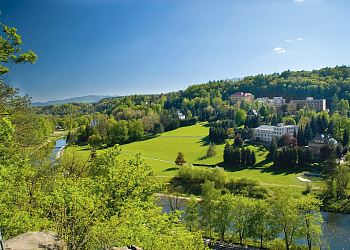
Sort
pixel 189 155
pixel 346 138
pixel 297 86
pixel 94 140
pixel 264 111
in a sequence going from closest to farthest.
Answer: pixel 346 138
pixel 189 155
pixel 94 140
pixel 264 111
pixel 297 86

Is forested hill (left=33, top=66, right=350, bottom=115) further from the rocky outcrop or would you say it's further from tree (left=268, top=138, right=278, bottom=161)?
the rocky outcrop

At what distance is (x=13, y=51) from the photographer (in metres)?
10.1

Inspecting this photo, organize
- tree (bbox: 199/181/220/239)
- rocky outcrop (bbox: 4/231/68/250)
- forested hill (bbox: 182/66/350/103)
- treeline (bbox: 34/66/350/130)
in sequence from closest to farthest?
rocky outcrop (bbox: 4/231/68/250) < tree (bbox: 199/181/220/239) < treeline (bbox: 34/66/350/130) < forested hill (bbox: 182/66/350/103)

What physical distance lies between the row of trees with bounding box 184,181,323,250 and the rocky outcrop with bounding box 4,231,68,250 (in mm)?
17619

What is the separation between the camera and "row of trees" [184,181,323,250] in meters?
20.4

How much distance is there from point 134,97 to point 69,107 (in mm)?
42854

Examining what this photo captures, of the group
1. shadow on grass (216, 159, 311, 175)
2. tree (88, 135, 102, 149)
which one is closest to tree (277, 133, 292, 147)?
shadow on grass (216, 159, 311, 175)

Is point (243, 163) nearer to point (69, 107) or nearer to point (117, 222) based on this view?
point (117, 222)

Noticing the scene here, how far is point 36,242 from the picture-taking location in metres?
5.85

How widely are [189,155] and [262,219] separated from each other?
1124 inches

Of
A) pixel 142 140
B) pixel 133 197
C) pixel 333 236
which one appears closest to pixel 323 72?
pixel 142 140

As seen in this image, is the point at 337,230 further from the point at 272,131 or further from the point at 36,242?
the point at 272,131

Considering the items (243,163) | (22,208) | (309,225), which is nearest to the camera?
(22,208)

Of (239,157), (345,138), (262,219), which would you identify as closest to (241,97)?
(345,138)
